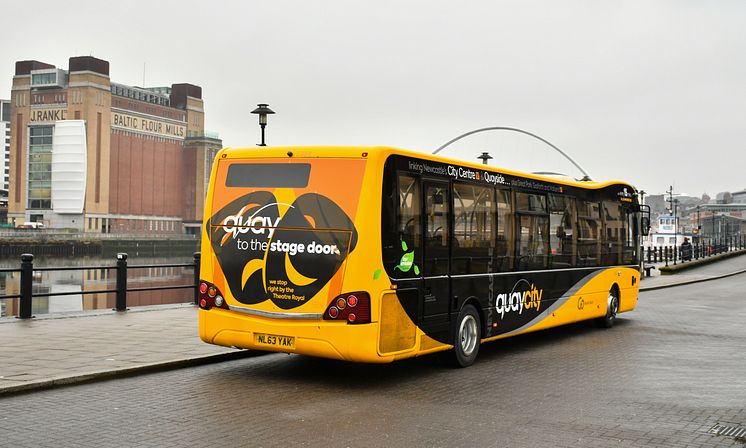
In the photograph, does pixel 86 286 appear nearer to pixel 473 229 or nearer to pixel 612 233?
pixel 612 233

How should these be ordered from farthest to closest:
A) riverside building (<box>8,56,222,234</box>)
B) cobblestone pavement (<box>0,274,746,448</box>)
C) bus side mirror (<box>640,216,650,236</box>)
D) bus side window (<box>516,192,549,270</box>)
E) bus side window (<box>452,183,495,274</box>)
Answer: riverside building (<box>8,56,222,234</box>) → bus side mirror (<box>640,216,650,236</box>) → bus side window (<box>516,192,549,270</box>) → bus side window (<box>452,183,495,274</box>) → cobblestone pavement (<box>0,274,746,448</box>)

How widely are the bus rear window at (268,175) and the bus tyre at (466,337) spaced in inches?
114

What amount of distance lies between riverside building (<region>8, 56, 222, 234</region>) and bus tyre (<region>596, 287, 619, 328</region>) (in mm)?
131657

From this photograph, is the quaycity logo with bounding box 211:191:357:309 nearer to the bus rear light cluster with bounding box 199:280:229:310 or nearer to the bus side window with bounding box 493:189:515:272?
the bus rear light cluster with bounding box 199:280:229:310

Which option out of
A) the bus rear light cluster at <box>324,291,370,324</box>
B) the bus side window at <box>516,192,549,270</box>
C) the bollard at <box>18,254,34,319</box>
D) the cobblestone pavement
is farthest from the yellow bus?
the bollard at <box>18,254,34,319</box>

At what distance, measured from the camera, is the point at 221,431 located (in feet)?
23.3

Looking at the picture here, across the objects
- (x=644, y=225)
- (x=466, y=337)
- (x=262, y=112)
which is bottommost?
(x=466, y=337)

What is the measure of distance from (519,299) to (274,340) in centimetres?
445

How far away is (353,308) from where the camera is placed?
361 inches

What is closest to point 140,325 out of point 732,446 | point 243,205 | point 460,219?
point 243,205

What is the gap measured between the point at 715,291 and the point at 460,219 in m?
21.7

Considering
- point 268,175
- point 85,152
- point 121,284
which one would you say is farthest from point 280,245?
point 85,152

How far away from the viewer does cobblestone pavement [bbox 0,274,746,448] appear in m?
6.98

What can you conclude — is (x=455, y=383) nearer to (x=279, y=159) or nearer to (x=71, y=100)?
(x=279, y=159)
